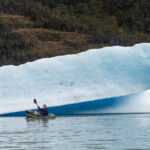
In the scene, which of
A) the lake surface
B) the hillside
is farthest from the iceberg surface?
the hillside

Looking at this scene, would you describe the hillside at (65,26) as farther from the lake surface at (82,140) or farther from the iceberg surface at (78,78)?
the lake surface at (82,140)

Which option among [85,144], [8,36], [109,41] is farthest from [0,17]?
[85,144]

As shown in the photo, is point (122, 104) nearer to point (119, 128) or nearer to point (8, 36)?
point (119, 128)

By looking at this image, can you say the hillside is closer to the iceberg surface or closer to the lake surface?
the iceberg surface

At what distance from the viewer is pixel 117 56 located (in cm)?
2366

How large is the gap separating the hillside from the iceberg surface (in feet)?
74.0

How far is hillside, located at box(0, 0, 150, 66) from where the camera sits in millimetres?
49625

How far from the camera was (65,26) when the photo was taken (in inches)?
2228

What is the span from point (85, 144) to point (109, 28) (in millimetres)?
46402

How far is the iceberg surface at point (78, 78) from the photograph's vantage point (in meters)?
22.8

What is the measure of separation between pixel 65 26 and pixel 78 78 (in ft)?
111

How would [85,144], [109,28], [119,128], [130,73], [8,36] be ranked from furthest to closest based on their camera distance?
[109,28]
[8,36]
[130,73]
[119,128]
[85,144]

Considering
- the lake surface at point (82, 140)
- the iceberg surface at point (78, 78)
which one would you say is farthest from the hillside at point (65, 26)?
the lake surface at point (82, 140)

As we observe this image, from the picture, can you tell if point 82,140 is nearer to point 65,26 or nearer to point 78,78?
point 78,78
